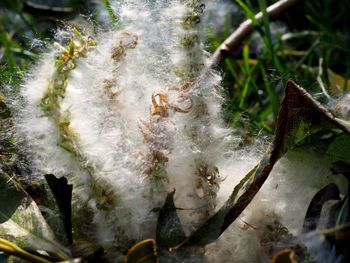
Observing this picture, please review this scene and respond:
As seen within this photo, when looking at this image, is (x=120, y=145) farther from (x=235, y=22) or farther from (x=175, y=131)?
(x=235, y=22)

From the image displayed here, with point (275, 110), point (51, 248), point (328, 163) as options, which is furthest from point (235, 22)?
point (51, 248)

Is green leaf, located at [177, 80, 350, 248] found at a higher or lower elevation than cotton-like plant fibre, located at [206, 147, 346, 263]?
higher

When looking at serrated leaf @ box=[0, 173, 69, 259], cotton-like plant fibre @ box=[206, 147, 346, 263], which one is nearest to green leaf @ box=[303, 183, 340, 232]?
cotton-like plant fibre @ box=[206, 147, 346, 263]

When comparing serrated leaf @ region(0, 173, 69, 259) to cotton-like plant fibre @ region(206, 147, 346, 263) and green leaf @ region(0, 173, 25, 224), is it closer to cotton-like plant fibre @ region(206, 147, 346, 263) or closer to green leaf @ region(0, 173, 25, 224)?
green leaf @ region(0, 173, 25, 224)

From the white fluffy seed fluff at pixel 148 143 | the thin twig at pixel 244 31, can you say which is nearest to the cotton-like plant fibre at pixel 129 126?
the white fluffy seed fluff at pixel 148 143

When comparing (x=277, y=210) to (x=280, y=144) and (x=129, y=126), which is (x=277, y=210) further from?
(x=129, y=126)

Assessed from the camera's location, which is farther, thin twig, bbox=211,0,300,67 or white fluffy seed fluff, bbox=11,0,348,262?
thin twig, bbox=211,0,300,67
